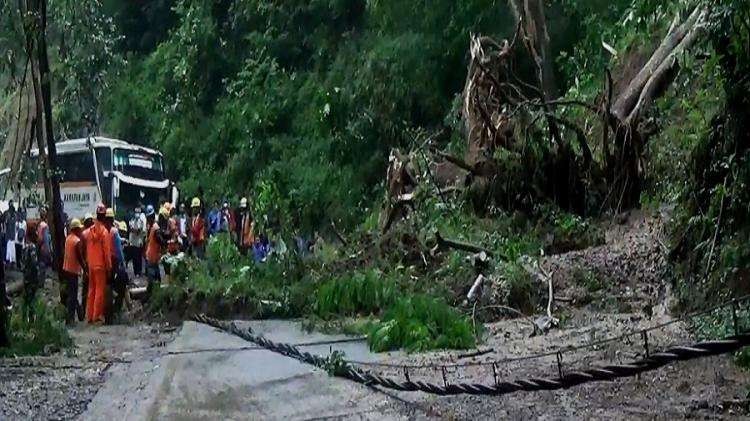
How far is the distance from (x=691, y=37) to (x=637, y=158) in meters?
2.08

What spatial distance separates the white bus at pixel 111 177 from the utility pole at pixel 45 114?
15106 millimetres

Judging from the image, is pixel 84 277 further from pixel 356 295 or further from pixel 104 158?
pixel 104 158

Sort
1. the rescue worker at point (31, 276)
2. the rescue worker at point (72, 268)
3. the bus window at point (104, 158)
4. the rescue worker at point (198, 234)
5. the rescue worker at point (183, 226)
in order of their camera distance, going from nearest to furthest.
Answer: the rescue worker at point (31, 276), the rescue worker at point (72, 268), the rescue worker at point (198, 234), the rescue worker at point (183, 226), the bus window at point (104, 158)

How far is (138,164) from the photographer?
31.2m

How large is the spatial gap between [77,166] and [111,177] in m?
1.37

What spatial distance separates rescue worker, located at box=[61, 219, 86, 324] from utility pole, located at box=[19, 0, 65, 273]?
0.66 metres

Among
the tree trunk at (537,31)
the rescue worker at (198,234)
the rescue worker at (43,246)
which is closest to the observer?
the tree trunk at (537,31)

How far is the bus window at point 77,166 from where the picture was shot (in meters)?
31.3

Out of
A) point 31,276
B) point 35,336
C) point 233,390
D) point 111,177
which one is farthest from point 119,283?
point 111,177

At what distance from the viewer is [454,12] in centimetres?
2184

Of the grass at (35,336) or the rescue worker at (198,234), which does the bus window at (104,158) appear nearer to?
the rescue worker at (198,234)

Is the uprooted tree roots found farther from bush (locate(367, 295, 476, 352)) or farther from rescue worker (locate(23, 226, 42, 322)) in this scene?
rescue worker (locate(23, 226, 42, 322))

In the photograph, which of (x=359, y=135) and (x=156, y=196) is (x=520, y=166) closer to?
(x=359, y=135)

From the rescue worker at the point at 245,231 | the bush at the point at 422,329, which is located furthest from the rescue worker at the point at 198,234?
the bush at the point at 422,329
